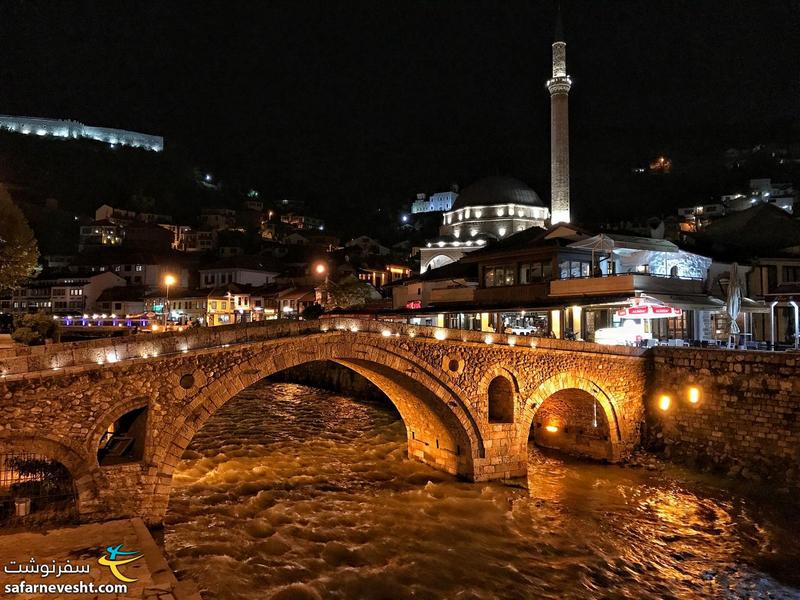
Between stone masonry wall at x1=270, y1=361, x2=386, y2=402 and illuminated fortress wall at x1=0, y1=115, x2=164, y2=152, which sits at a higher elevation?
illuminated fortress wall at x1=0, y1=115, x2=164, y2=152

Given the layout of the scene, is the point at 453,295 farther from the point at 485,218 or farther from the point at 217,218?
the point at 217,218

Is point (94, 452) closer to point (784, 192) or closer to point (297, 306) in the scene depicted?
point (297, 306)

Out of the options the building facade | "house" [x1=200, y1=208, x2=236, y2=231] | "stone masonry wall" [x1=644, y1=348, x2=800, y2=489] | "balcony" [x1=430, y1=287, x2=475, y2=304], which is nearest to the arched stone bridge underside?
"stone masonry wall" [x1=644, y1=348, x2=800, y2=489]

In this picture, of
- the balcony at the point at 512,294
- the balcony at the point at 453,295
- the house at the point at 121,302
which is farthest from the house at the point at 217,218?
the balcony at the point at 512,294

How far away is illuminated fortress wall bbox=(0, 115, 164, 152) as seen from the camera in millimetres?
108812

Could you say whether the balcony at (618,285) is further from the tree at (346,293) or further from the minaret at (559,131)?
the tree at (346,293)

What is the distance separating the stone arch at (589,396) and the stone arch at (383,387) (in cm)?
228

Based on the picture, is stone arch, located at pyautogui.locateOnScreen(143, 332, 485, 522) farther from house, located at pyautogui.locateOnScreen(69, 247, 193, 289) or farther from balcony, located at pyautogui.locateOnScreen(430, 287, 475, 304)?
house, located at pyautogui.locateOnScreen(69, 247, 193, 289)

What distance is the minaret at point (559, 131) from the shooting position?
44250 millimetres

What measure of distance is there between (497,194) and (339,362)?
40.7m

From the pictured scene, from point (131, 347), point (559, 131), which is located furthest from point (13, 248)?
point (559, 131)

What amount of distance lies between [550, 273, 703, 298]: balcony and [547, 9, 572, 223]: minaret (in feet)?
63.4

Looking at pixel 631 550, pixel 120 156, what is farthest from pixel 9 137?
pixel 631 550

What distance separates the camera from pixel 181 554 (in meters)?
12.5
